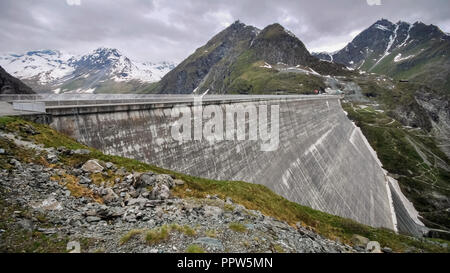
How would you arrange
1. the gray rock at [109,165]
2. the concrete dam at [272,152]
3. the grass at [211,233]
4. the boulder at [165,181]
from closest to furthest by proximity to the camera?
1. the grass at [211,233]
2. the boulder at [165,181]
3. the gray rock at [109,165]
4. the concrete dam at [272,152]

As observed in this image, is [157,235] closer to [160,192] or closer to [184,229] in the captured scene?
Result: [184,229]

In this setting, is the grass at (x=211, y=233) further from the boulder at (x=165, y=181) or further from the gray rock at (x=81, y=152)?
the gray rock at (x=81, y=152)

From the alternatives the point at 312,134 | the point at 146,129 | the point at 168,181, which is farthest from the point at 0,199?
the point at 312,134

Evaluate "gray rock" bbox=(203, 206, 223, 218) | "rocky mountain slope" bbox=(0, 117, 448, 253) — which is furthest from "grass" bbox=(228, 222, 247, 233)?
"gray rock" bbox=(203, 206, 223, 218)

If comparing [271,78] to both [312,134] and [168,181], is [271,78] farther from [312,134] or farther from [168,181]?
[168,181]

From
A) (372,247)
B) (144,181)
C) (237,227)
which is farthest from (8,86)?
(372,247)

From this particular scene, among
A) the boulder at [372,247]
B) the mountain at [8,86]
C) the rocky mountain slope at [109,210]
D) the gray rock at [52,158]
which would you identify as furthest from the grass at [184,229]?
the mountain at [8,86]

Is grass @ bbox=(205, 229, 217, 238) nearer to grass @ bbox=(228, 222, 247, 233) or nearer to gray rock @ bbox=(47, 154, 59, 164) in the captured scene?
grass @ bbox=(228, 222, 247, 233)
